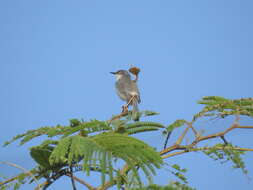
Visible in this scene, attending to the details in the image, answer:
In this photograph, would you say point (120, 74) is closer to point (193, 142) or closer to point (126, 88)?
point (126, 88)

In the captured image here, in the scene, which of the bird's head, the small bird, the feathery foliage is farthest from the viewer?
the bird's head

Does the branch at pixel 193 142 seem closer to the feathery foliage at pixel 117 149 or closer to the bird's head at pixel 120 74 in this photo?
the feathery foliage at pixel 117 149

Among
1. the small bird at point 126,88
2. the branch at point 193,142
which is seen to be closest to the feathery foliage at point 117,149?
the branch at point 193,142

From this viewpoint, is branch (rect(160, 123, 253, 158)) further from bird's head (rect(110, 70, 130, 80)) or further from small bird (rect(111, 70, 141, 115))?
bird's head (rect(110, 70, 130, 80))

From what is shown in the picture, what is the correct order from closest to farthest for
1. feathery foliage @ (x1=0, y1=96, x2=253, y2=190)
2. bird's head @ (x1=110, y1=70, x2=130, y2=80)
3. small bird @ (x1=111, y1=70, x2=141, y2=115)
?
feathery foliage @ (x1=0, y1=96, x2=253, y2=190), small bird @ (x1=111, y1=70, x2=141, y2=115), bird's head @ (x1=110, y1=70, x2=130, y2=80)

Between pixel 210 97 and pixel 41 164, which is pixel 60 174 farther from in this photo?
pixel 210 97

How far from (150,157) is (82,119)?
18.7 inches

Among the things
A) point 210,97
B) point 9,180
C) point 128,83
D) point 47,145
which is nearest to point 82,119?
point 47,145

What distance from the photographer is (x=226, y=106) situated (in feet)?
5.31

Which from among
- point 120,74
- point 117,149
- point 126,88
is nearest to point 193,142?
point 117,149

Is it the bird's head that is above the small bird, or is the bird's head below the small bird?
above

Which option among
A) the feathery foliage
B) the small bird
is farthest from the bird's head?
the feathery foliage

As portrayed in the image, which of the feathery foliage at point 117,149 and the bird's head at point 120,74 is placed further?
the bird's head at point 120,74

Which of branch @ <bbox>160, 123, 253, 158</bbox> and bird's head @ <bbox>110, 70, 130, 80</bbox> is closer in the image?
branch @ <bbox>160, 123, 253, 158</bbox>
